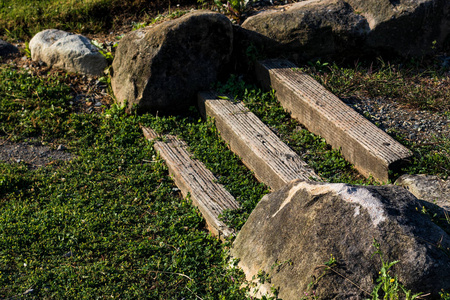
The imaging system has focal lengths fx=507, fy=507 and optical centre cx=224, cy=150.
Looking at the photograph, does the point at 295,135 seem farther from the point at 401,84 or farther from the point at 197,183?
the point at 401,84

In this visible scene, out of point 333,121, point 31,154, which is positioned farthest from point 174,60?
point 333,121

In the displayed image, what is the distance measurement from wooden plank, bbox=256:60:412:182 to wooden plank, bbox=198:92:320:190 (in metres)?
0.43

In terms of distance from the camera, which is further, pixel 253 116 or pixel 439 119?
pixel 253 116

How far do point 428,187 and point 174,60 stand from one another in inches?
121

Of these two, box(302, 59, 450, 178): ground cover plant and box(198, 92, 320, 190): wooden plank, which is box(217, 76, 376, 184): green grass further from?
box(302, 59, 450, 178): ground cover plant

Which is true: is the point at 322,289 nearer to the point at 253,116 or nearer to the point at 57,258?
the point at 57,258

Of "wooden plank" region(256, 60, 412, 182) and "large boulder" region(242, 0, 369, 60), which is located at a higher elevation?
"large boulder" region(242, 0, 369, 60)

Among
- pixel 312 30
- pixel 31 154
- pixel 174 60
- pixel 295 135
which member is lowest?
pixel 31 154

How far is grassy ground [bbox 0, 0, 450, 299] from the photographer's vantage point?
386 centimetres

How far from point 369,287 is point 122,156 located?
320 centimetres

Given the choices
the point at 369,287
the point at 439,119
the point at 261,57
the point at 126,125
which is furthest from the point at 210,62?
the point at 369,287

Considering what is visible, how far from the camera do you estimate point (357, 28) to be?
19.6ft

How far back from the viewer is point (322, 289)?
3.03 m

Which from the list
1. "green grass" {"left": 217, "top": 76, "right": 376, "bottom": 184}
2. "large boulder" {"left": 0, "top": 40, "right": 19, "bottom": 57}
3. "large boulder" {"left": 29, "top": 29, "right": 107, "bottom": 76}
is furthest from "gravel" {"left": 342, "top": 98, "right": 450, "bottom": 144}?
"large boulder" {"left": 0, "top": 40, "right": 19, "bottom": 57}
